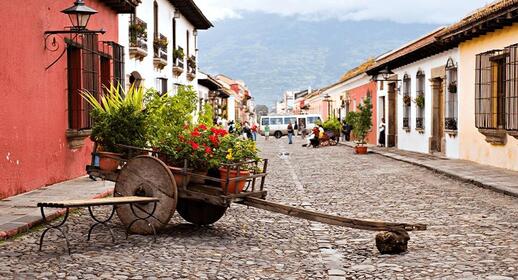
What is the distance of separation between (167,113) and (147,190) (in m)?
1.63

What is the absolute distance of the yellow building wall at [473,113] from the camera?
15.3 m

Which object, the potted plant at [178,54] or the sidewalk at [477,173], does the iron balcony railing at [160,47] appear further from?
the sidewalk at [477,173]

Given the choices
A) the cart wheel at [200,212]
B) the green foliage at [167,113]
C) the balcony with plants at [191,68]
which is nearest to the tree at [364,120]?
the balcony with plants at [191,68]

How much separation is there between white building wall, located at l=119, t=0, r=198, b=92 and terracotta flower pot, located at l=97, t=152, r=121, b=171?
9.86m

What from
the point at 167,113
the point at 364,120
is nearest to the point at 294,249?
the point at 167,113

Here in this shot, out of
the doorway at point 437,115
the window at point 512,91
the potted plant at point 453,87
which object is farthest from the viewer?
the doorway at point 437,115

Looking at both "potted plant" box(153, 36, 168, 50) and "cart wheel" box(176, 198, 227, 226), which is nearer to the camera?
"cart wheel" box(176, 198, 227, 226)

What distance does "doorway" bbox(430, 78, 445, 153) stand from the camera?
2191cm

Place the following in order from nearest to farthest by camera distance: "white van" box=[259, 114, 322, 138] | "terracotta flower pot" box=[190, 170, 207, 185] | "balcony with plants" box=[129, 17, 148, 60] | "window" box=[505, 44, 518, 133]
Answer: "terracotta flower pot" box=[190, 170, 207, 185]
"window" box=[505, 44, 518, 133]
"balcony with plants" box=[129, 17, 148, 60]
"white van" box=[259, 114, 322, 138]

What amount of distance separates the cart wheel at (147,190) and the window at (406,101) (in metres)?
18.9

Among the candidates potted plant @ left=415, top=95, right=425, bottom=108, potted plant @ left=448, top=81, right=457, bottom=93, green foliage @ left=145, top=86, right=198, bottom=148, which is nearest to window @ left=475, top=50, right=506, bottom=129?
potted plant @ left=448, top=81, right=457, bottom=93

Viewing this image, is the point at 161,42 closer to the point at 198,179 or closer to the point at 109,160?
the point at 109,160

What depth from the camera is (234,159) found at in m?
7.36

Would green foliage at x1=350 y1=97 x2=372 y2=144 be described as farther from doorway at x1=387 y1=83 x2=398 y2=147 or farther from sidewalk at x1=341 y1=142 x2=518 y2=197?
sidewalk at x1=341 y1=142 x2=518 y2=197
